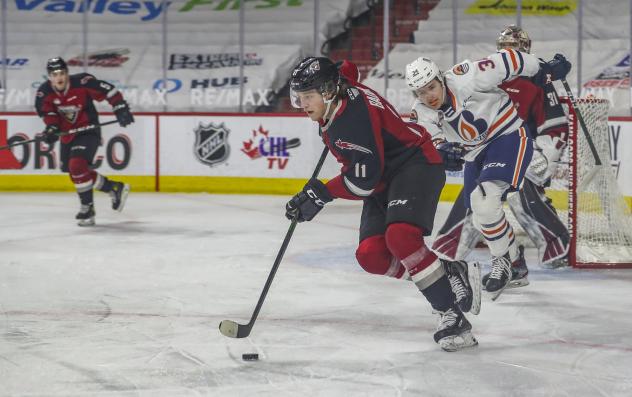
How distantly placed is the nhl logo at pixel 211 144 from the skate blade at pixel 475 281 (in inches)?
217

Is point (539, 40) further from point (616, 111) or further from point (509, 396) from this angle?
point (509, 396)

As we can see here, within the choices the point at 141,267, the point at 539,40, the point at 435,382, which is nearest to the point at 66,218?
the point at 141,267

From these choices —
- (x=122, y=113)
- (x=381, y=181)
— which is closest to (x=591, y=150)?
Answer: (x=381, y=181)

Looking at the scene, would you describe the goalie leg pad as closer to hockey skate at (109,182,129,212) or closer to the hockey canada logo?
hockey skate at (109,182,129,212)

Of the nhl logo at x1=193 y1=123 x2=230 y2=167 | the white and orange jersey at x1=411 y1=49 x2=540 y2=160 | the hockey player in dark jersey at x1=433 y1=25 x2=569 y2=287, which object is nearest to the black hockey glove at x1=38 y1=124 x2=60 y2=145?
the nhl logo at x1=193 y1=123 x2=230 y2=167

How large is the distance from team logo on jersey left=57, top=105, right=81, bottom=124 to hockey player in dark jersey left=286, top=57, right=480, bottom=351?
157 inches

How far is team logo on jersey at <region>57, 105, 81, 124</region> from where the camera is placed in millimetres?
6914

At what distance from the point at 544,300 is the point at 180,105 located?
232 inches

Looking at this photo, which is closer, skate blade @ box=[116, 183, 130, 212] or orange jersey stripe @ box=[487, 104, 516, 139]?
orange jersey stripe @ box=[487, 104, 516, 139]

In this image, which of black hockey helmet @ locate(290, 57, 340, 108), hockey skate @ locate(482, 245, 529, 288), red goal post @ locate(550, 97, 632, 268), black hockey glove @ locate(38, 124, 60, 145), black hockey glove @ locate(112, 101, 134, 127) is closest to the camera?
black hockey helmet @ locate(290, 57, 340, 108)

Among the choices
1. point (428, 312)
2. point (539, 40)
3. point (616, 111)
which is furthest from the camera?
point (539, 40)

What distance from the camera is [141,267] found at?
504 centimetres

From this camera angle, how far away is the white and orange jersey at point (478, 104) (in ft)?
12.7

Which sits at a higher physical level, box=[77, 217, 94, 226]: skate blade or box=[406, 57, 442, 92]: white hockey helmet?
box=[406, 57, 442, 92]: white hockey helmet
